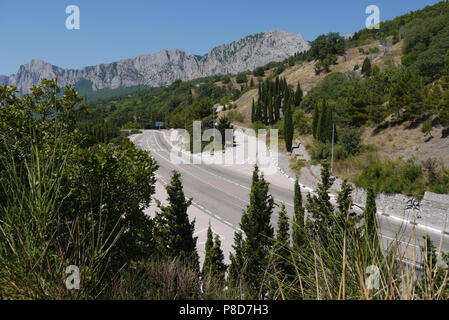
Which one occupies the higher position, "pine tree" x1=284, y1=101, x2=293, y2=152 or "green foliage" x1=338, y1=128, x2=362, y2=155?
"pine tree" x1=284, y1=101, x2=293, y2=152

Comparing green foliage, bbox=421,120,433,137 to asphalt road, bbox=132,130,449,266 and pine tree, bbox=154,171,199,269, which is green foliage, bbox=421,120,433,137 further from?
pine tree, bbox=154,171,199,269

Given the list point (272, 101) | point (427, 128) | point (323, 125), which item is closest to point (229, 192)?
point (323, 125)

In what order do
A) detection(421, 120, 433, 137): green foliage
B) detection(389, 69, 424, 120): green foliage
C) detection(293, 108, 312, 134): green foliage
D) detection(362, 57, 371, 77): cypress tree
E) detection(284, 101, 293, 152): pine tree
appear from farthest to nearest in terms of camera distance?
detection(362, 57, 371, 77): cypress tree, detection(293, 108, 312, 134): green foliage, detection(284, 101, 293, 152): pine tree, detection(389, 69, 424, 120): green foliage, detection(421, 120, 433, 137): green foliage

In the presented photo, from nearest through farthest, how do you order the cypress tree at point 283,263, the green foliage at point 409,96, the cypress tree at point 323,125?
1. the cypress tree at point 283,263
2. the green foliage at point 409,96
3. the cypress tree at point 323,125

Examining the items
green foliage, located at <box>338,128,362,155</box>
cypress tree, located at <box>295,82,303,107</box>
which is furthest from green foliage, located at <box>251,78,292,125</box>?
green foliage, located at <box>338,128,362,155</box>


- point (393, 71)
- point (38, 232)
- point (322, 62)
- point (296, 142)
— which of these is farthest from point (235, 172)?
point (322, 62)

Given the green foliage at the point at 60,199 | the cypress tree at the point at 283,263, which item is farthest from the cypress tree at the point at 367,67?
the green foliage at the point at 60,199

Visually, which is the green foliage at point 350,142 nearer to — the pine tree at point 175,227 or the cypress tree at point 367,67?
the pine tree at point 175,227

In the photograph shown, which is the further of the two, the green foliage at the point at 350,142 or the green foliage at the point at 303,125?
the green foliage at the point at 303,125

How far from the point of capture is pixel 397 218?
16.7 metres

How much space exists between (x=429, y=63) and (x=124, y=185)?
4027cm

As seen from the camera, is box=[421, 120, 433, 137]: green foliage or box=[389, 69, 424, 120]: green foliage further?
box=[389, 69, 424, 120]: green foliage

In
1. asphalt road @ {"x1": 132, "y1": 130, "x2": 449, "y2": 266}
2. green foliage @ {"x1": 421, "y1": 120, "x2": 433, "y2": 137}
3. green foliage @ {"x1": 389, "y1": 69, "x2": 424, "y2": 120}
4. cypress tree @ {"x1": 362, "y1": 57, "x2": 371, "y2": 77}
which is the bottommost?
asphalt road @ {"x1": 132, "y1": 130, "x2": 449, "y2": 266}
